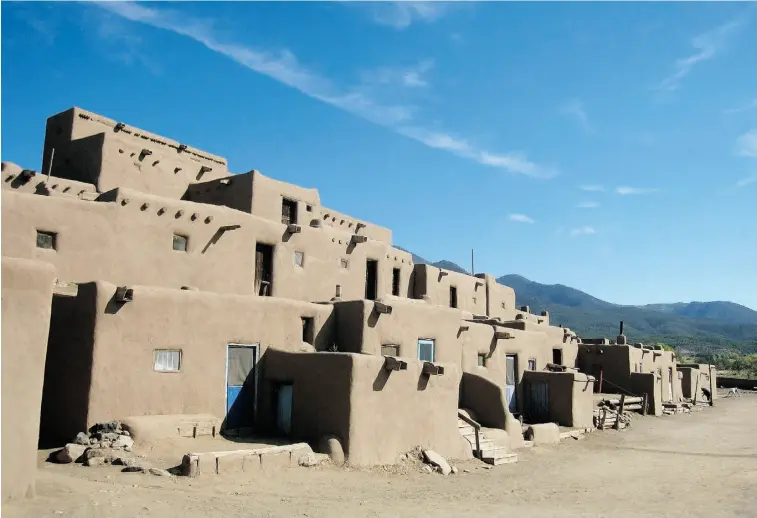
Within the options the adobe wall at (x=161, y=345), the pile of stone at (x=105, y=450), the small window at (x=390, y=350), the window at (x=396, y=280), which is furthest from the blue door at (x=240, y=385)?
the window at (x=396, y=280)

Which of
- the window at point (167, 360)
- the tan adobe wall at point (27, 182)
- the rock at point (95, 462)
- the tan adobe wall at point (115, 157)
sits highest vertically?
the tan adobe wall at point (115, 157)

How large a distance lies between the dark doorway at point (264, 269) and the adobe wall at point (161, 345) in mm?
3953

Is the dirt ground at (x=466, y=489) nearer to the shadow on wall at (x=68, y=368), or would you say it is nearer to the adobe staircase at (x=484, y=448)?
the adobe staircase at (x=484, y=448)

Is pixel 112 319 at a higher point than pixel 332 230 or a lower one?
lower

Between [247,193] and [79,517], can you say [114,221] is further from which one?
[79,517]

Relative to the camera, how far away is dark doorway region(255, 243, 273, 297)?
2172cm

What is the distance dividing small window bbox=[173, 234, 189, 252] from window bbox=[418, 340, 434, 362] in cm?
792

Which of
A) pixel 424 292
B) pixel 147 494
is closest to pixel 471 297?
Result: pixel 424 292

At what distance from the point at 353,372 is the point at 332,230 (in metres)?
11.1

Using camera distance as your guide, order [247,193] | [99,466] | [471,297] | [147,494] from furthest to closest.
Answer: [471,297]
[247,193]
[99,466]
[147,494]

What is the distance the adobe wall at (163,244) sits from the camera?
16375 mm

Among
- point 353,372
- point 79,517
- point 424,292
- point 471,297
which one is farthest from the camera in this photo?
point 471,297

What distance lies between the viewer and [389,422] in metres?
16.0

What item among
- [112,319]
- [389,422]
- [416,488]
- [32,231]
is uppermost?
[32,231]
